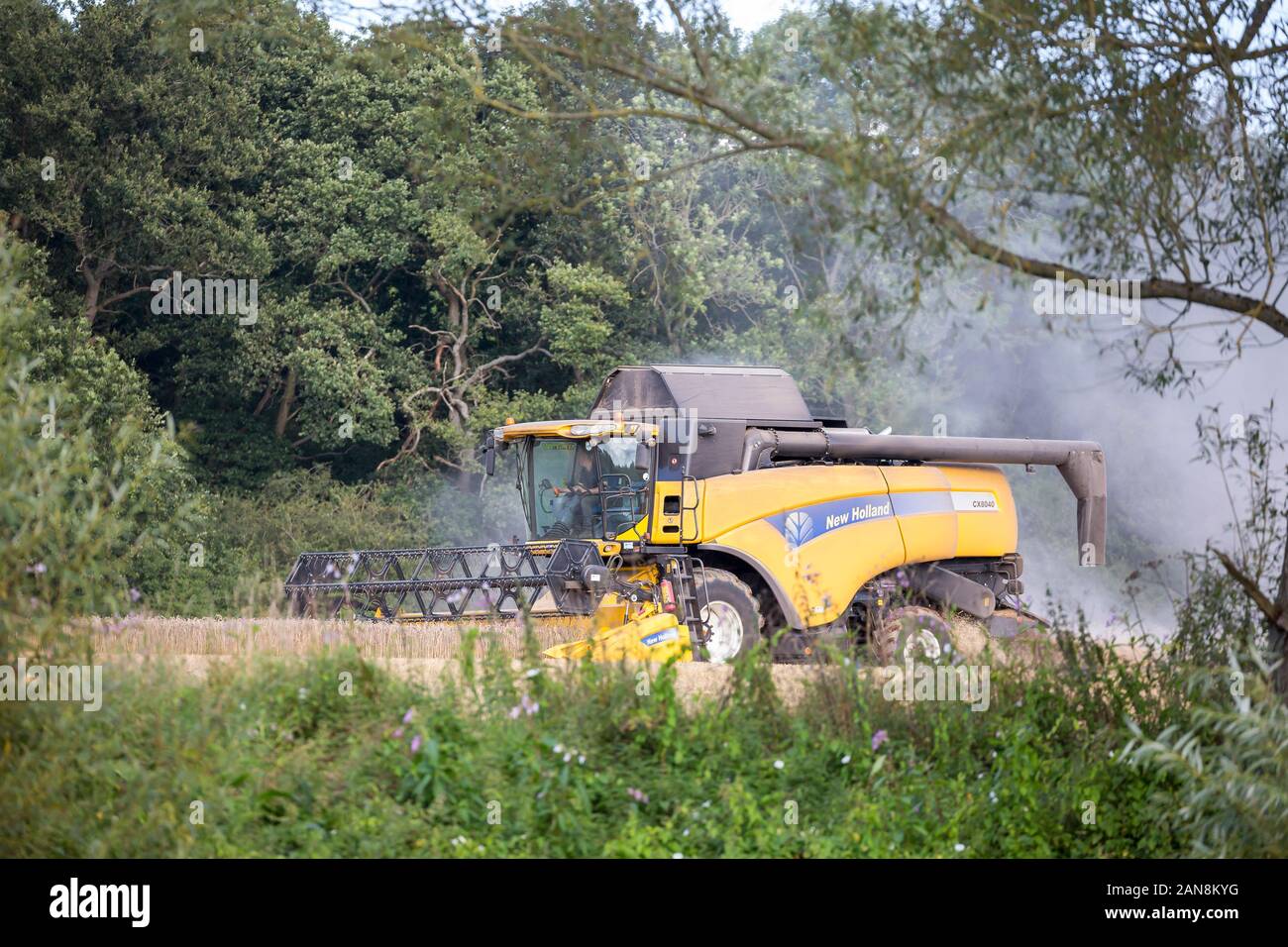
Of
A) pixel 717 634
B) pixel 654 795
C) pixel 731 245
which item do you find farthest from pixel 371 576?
pixel 731 245

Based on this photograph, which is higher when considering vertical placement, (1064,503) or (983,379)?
(983,379)

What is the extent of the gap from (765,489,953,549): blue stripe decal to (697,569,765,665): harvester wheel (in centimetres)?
81

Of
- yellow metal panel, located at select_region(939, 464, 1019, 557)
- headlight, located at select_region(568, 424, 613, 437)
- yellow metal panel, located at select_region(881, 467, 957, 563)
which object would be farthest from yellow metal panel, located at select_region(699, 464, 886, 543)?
yellow metal panel, located at select_region(939, 464, 1019, 557)

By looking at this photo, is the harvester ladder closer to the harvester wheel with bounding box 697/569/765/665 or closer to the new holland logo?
the harvester wheel with bounding box 697/569/765/665

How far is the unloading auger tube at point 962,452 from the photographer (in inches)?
629

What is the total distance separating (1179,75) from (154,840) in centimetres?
680

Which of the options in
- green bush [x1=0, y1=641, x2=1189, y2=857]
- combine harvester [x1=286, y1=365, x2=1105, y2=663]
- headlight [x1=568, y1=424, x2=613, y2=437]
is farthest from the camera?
headlight [x1=568, y1=424, x2=613, y2=437]

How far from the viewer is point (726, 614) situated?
581 inches

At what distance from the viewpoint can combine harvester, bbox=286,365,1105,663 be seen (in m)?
14.7
